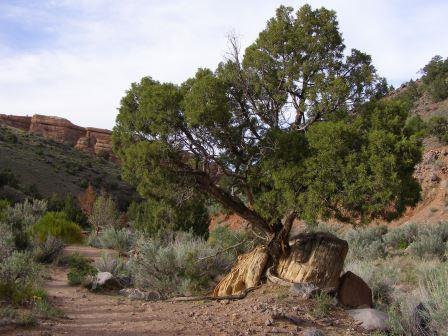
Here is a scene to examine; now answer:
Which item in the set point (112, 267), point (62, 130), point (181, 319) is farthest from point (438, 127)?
point (62, 130)

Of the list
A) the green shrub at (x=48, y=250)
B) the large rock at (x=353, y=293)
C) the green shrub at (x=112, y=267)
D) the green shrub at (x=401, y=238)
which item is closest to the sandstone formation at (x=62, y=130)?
the green shrub at (x=401, y=238)

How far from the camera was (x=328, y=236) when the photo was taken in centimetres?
960

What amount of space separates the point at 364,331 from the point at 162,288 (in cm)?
527

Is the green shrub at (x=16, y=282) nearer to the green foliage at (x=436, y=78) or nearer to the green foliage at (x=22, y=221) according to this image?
the green foliage at (x=22, y=221)

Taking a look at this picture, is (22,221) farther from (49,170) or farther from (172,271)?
(49,170)

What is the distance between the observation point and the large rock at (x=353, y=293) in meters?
9.10

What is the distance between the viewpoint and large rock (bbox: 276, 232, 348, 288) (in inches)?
361

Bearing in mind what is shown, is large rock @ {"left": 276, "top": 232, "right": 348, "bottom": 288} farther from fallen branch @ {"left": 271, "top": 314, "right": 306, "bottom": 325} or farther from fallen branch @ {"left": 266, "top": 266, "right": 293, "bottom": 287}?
fallen branch @ {"left": 271, "top": 314, "right": 306, "bottom": 325}

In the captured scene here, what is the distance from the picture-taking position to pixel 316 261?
9281 mm

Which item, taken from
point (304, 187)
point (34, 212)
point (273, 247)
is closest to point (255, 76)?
point (304, 187)

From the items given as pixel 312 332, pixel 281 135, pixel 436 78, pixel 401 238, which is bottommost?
pixel 312 332

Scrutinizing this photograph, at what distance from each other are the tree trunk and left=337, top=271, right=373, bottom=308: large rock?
168mm

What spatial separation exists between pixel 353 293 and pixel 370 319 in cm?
134

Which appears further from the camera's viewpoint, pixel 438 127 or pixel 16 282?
pixel 438 127
